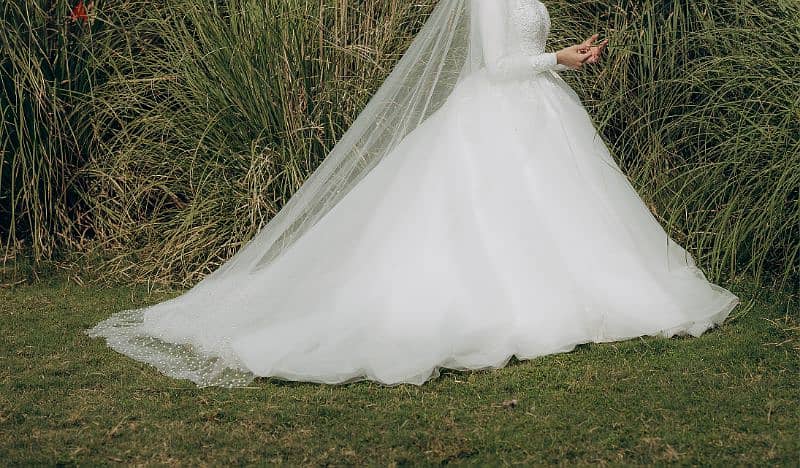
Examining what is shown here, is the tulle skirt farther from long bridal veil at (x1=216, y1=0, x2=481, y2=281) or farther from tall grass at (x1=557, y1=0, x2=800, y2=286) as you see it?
tall grass at (x1=557, y1=0, x2=800, y2=286)

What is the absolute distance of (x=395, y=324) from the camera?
380 centimetres

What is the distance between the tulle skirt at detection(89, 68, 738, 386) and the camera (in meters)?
Answer: 3.78

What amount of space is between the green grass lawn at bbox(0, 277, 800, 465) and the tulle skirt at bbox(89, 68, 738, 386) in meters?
0.10

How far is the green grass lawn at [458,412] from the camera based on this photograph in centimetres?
309

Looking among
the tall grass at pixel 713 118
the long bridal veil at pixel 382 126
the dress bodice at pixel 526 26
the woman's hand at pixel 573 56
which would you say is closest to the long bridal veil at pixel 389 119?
the long bridal veil at pixel 382 126

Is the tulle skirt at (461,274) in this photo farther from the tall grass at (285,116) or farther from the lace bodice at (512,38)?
the tall grass at (285,116)

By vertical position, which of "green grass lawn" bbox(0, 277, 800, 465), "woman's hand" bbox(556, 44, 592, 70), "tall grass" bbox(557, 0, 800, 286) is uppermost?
"woman's hand" bbox(556, 44, 592, 70)

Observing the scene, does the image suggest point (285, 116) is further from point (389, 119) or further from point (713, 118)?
point (713, 118)

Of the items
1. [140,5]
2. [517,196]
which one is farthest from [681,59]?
[140,5]

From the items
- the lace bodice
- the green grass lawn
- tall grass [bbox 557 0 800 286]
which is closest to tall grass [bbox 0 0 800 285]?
tall grass [bbox 557 0 800 286]

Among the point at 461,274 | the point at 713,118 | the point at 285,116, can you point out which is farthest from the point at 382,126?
the point at 713,118

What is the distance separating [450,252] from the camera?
3988 millimetres

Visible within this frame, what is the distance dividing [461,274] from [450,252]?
0.12 m

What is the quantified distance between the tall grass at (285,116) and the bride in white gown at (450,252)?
20.2 inches
